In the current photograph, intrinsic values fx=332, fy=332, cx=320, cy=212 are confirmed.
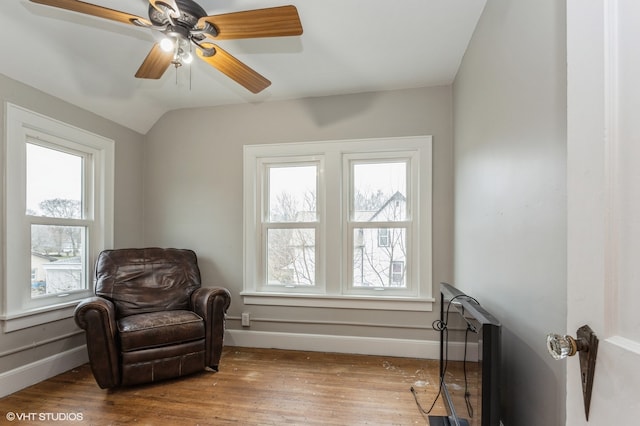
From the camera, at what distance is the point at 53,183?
2.76 m

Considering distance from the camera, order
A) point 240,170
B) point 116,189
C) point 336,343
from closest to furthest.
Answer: point 336,343, point 116,189, point 240,170

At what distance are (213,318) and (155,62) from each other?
1.87 metres

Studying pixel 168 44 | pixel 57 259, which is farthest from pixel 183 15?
pixel 57 259

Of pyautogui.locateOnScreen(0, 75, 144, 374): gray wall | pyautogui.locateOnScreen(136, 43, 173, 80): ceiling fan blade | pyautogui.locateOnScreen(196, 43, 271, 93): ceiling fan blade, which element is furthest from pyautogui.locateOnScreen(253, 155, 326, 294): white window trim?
pyautogui.locateOnScreen(136, 43, 173, 80): ceiling fan blade

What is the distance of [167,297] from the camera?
2.95 m

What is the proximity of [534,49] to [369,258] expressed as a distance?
2.23 m

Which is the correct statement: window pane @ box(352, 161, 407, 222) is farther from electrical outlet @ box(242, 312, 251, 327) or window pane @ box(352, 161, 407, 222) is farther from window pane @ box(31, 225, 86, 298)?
window pane @ box(31, 225, 86, 298)

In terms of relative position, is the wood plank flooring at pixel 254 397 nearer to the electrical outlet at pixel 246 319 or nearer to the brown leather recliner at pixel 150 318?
the brown leather recliner at pixel 150 318

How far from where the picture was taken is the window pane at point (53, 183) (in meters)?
2.58

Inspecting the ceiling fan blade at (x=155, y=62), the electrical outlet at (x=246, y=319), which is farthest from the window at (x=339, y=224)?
the ceiling fan blade at (x=155, y=62)

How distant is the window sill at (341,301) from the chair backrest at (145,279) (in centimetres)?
59

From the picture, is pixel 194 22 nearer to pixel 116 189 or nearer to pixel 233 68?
pixel 233 68

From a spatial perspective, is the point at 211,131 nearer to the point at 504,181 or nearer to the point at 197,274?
the point at 197,274

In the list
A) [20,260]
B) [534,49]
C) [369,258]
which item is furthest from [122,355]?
[534,49]
